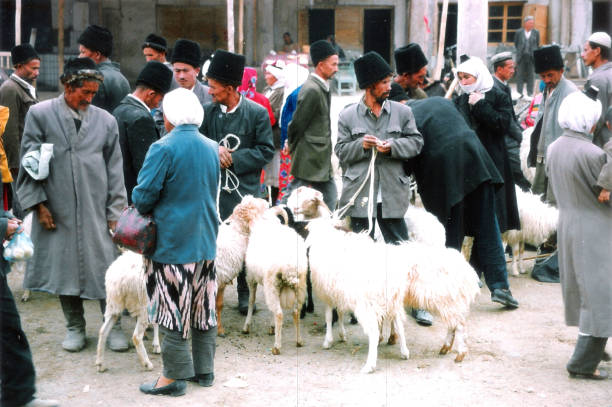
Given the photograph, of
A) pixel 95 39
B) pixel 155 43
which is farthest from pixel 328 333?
pixel 155 43

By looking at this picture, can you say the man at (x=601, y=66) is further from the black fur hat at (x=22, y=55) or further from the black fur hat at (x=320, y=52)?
the black fur hat at (x=22, y=55)

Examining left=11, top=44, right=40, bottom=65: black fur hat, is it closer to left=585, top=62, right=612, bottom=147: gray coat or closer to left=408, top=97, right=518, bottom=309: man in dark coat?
left=408, top=97, right=518, bottom=309: man in dark coat

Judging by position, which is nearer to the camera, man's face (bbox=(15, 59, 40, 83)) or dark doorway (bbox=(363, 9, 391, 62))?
man's face (bbox=(15, 59, 40, 83))

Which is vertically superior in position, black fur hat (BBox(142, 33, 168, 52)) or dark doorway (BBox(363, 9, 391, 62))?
dark doorway (BBox(363, 9, 391, 62))

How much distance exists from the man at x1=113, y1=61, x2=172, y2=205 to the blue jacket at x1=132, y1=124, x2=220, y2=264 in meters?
1.14

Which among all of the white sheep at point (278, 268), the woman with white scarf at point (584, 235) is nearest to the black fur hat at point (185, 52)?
the white sheep at point (278, 268)

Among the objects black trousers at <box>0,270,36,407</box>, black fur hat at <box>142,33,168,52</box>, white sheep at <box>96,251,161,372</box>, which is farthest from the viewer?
black fur hat at <box>142,33,168,52</box>

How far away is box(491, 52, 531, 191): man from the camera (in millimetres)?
6819

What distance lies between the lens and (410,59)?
607 cm

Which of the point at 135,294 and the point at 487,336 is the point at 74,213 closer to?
the point at 135,294

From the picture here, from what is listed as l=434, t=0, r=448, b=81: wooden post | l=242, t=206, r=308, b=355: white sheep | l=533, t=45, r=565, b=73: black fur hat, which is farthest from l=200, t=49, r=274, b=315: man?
l=434, t=0, r=448, b=81: wooden post

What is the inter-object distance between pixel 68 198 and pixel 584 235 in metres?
3.57

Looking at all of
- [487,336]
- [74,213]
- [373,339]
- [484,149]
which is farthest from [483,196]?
[74,213]

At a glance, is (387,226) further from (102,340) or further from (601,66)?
(601,66)
